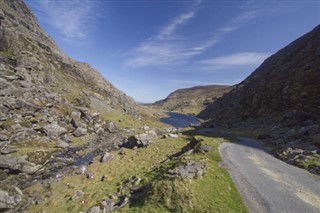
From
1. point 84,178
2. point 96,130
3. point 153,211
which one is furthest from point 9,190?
point 96,130

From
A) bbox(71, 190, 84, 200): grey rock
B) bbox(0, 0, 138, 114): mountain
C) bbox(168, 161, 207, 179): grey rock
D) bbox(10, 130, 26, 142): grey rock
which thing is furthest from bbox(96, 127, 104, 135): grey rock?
bbox(168, 161, 207, 179): grey rock

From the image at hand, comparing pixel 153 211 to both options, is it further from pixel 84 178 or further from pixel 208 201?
pixel 84 178

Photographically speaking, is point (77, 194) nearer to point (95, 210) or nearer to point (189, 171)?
point (95, 210)

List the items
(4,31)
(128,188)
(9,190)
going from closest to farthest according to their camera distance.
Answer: (128,188) < (9,190) < (4,31)

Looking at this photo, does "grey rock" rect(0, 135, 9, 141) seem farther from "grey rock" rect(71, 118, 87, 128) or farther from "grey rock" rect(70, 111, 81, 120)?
"grey rock" rect(70, 111, 81, 120)

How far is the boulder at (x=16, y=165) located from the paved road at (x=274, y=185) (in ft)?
117

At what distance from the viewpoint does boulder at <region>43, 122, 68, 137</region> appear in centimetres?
5829

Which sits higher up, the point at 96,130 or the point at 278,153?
the point at 96,130

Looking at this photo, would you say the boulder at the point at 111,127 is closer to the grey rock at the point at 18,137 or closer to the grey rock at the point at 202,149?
the grey rock at the point at 18,137

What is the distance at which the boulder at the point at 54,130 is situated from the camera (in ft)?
191

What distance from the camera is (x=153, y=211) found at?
1750 cm

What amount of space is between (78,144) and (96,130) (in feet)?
55.9

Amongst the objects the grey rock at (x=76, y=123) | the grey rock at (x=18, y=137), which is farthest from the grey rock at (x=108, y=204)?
the grey rock at (x=76, y=123)

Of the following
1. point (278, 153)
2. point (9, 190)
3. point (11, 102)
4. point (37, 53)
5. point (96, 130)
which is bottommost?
point (278, 153)
